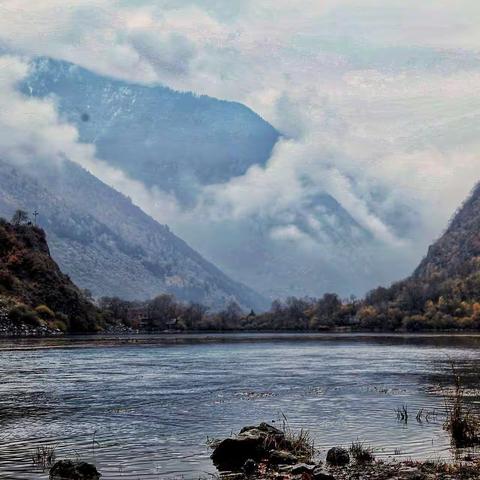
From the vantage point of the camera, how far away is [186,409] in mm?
59812

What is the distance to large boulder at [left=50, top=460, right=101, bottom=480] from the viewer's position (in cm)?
3338

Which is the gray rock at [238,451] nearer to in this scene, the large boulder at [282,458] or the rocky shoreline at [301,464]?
the rocky shoreline at [301,464]

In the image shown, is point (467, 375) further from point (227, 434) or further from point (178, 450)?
point (178, 450)

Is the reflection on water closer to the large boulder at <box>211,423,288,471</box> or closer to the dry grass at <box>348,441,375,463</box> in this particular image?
the large boulder at <box>211,423,288,471</box>

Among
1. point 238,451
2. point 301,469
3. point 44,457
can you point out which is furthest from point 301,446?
point 44,457

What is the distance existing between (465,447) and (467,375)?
48.8 m

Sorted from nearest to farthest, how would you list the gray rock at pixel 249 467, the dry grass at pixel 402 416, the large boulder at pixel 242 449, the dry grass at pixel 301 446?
1. the gray rock at pixel 249 467
2. the large boulder at pixel 242 449
3. the dry grass at pixel 301 446
4. the dry grass at pixel 402 416

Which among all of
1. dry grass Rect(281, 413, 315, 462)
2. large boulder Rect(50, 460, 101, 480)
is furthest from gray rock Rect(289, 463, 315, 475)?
large boulder Rect(50, 460, 101, 480)

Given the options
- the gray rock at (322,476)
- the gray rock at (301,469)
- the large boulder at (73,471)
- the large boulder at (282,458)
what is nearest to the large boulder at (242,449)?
the large boulder at (282,458)

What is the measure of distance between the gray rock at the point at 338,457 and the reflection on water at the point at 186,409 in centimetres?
364

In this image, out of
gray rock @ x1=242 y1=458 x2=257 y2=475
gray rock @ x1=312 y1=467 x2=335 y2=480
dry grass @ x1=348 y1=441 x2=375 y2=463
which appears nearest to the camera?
gray rock @ x1=312 y1=467 x2=335 y2=480

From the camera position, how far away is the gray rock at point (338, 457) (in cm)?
3691

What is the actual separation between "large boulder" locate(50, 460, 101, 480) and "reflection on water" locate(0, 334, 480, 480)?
79cm

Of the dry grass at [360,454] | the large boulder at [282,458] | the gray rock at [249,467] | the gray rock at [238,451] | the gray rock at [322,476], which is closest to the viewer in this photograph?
the gray rock at [322,476]
